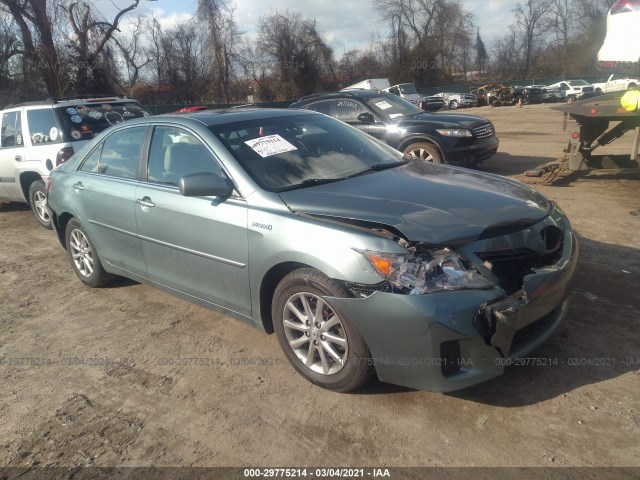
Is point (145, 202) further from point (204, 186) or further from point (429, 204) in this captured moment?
point (429, 204)

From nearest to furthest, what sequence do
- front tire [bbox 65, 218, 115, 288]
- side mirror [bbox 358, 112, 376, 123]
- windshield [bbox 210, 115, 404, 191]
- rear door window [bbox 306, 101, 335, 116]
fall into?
windshield [bbox 210, 115, 404, 191], front tire [bbox 65, 218, 115, 288], side mirror [bbox 358, 112, 376, 123], rear door window [bbox 306, 101, 335, 116]

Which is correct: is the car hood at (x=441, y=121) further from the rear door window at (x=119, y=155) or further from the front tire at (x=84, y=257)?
the front tire at (x=84, y=257)

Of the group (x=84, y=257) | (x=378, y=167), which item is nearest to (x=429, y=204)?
(x=378, y=167)

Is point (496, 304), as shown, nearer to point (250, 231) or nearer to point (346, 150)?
point (250, 231)

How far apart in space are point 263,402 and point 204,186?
4.66 feet

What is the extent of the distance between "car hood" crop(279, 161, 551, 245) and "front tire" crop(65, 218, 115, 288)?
8.49 feet

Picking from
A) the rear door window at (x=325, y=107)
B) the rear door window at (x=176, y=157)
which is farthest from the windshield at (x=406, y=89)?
the rear door window at (x=176, y=157)

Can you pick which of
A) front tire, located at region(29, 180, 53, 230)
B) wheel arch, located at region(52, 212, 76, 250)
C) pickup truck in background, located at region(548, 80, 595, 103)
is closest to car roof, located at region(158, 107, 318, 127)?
wheel arch, located at region(52, 212, 76, 250)

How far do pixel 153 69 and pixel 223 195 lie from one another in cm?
4607

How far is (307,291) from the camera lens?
3.00 meters

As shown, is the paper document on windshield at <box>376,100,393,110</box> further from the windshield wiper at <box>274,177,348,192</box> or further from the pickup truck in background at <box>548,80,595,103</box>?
the pickup truck in background at <box>548,80,595,103</box>

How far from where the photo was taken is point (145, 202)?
403cm

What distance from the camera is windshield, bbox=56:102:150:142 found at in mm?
7375

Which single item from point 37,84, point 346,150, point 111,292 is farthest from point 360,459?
point 37,84
